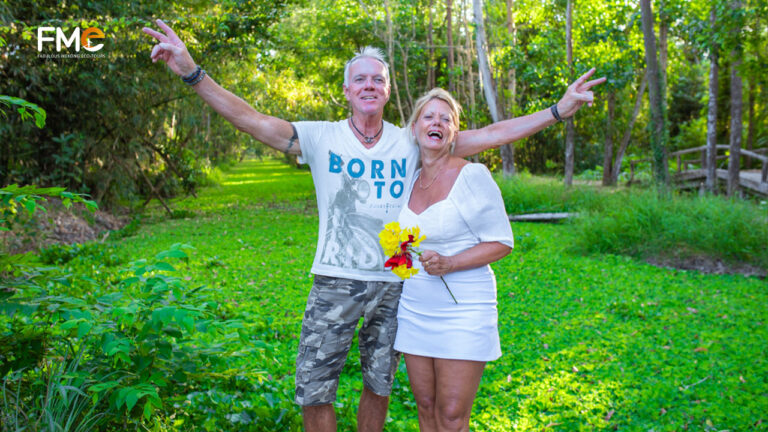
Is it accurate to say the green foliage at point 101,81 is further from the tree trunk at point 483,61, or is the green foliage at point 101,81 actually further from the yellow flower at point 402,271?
the yellow flower at point 402,271

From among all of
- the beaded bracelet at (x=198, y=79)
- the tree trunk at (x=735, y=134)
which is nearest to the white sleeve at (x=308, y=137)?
the beaded bracelet at (x=198, y=79)

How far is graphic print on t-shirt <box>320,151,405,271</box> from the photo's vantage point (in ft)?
9.26

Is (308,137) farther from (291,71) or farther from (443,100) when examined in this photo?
(291,71)

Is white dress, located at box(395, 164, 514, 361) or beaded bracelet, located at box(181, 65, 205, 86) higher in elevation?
beaded bracelet, located at box(181, 65, 205, 86)

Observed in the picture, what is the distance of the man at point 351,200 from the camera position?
2822mm

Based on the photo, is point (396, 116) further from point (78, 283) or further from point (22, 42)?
point (78, 283)

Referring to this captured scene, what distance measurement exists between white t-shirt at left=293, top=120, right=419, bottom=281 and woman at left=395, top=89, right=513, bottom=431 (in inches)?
7.3

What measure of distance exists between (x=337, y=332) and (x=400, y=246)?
62cm

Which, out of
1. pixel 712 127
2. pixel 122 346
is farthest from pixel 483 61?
pixel 122 346

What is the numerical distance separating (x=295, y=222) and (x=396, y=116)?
13864 mm

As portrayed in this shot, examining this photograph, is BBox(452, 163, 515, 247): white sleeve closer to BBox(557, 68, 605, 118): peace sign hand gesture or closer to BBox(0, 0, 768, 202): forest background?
BBox(557, 68, 605, 118): peace sign hand gesture

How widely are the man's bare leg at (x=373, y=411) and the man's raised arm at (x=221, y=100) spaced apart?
1.37 meters

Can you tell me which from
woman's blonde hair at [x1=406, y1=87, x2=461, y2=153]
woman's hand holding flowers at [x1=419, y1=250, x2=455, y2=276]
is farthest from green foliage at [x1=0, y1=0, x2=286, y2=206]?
woman's hand holding flowers at [x1=419, y1=250, x2=455, y2=276]

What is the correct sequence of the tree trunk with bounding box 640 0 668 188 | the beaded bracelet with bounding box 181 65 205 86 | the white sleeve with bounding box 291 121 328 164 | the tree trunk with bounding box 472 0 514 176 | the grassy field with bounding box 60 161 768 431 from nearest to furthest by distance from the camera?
the beaded bracelet with bounding box 181 65 205 86 < the white sleeve with bounding box 291 121 328 164 < the grassy field with bounding box 60 161 768 431 < the tree trunk with bounding box 640 0 668 188 < the tree trunk with bounding box 472 0 514 176
